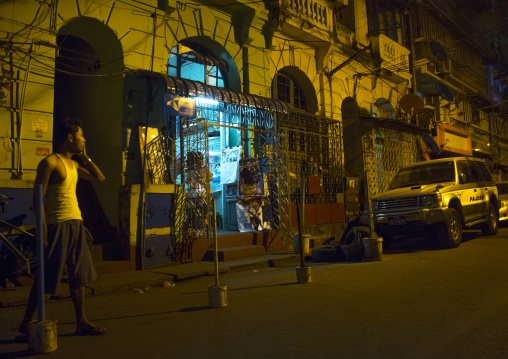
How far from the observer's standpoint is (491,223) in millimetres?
12680

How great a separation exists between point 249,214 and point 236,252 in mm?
1563

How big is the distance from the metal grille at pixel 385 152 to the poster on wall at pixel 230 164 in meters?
6.66

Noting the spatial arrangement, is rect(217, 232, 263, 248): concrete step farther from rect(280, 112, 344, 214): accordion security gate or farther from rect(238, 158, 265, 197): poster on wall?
rect(280, 112, 344, 214): accordion security gate

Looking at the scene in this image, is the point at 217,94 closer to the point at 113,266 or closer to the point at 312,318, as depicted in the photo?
the point at 113,266

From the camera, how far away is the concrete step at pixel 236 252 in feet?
31.9

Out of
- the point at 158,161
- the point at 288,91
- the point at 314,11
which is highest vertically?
the point at 314,11

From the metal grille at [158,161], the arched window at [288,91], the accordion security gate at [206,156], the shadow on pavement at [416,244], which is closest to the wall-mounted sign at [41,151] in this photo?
the metal grille at [158,161]

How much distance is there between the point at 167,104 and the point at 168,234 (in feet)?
9.37

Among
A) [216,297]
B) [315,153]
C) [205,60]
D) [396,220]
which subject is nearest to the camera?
[216,297]

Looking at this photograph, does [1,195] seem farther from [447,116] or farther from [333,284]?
[447,116]

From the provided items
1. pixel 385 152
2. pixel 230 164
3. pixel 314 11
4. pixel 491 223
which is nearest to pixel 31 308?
pixel 230 164

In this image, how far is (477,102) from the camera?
28.1 m

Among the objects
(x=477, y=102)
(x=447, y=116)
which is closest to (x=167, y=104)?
(x=447, y=116)

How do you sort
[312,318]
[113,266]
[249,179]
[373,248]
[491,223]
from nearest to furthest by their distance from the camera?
[312,318] < [113,266] < [373,248] < [249,179] < [491,223]
